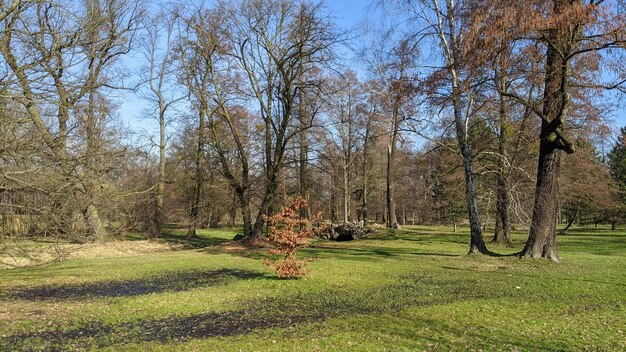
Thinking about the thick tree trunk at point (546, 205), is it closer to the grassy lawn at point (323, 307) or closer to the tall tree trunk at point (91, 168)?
the grassy lawn at point (323, 307)

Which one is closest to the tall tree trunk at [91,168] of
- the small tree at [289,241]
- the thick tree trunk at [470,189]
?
the small tree at [289,241]

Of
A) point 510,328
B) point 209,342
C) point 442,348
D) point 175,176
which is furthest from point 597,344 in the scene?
point 175,176

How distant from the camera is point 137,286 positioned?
1042cm

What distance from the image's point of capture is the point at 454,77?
49.0 ft

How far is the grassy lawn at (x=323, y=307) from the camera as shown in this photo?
5730mm

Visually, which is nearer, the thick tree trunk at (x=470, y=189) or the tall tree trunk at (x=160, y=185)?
the thick tree trunk at (x=470, y=189)

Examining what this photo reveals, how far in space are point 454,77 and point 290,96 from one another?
9.19 m

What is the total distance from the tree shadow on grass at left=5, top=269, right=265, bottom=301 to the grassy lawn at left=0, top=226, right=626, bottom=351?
0.03m

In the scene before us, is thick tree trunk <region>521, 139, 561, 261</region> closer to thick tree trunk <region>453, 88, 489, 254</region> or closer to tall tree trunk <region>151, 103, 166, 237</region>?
thick tree trunk <region>453, 88, 489, 254</region>

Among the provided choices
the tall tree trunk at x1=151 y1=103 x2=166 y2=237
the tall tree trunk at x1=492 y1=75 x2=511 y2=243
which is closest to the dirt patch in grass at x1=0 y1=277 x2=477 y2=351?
the tall tree trunk at x1=492 y1=75 x2=511 y2=243

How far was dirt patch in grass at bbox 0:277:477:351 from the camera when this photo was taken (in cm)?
588

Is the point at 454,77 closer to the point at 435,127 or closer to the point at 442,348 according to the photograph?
the point at 435,127

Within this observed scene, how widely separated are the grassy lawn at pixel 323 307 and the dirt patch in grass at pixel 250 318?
2 cm

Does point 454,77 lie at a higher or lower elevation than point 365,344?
higher
